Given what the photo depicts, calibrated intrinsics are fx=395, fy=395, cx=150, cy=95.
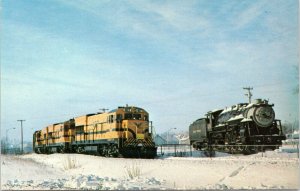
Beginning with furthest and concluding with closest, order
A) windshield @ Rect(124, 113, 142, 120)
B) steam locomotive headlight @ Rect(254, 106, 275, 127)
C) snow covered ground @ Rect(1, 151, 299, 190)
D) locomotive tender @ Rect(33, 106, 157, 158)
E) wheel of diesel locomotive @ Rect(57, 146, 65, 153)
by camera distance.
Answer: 1. wheel of diesel locomotive @ Rect(57, 146, 65, 153)
2. steam locomotive headlight @ Rect(254, 106, 275, 127)
3. windshield @ Rect(124, 113, 142, 120)
4. locomotive tender @ Rect(33, 106, 157, 158)
5. snow covered ground @ Rect(1, 151, 299, 190)

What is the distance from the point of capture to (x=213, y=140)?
104ft

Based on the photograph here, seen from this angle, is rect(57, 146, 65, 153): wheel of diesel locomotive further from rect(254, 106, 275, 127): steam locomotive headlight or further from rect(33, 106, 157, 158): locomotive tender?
rect(254, 106, 275, 127): steam locomotive headlight

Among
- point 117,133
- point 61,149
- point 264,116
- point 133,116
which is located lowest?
point 61,149

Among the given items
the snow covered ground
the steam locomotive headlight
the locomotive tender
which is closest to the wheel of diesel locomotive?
the locomotive tender

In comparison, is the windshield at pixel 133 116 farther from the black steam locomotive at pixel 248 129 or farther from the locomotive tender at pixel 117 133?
the black steam locomotive at pixel 248 129

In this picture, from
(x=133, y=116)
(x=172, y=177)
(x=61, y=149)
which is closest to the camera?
(x=172, y=177)

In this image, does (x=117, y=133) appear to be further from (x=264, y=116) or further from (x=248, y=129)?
(x=264, y=116)

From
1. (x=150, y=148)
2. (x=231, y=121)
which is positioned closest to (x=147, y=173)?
(x=150, y=148)

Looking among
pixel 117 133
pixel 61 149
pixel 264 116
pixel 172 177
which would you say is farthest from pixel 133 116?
pixel 61 149

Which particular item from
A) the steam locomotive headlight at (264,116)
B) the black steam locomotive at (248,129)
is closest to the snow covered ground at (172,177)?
the black steam locomotive at (248,129)

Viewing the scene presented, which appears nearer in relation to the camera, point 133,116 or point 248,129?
point 133,116

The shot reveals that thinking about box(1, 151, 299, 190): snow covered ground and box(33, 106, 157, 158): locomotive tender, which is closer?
box(1, 151, 299, 190): snow covered ground

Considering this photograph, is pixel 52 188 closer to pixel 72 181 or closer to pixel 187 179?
pixel 72 181

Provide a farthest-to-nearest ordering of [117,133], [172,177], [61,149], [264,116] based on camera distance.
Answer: [61,149]
[264,116]
[117,133]
[172,177]
